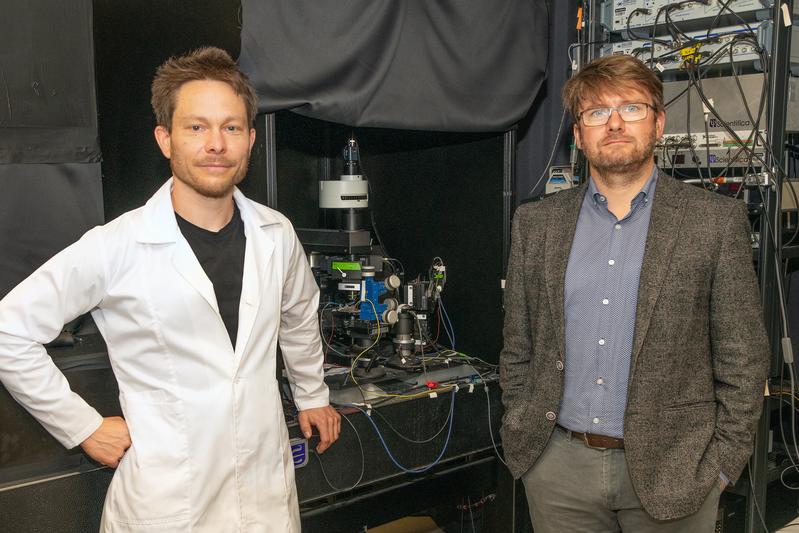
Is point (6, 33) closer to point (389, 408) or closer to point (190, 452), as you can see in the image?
point (190, 452)

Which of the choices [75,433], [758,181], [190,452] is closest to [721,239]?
[758,181]

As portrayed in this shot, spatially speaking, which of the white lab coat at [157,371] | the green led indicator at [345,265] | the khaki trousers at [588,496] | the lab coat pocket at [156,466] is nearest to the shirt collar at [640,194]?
the khaki trousers at [588,496]

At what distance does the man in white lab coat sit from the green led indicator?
3.09 ft

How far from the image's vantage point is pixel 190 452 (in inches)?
72.3

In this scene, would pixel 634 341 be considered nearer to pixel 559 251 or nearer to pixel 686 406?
pixel 686 406

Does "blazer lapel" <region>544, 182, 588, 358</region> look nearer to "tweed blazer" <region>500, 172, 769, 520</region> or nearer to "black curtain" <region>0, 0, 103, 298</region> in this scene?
"tweed blazer" <region>500, 172, 769, 520</region>

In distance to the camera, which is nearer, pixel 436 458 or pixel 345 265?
pixel 436 458

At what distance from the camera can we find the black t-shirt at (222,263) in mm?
1934

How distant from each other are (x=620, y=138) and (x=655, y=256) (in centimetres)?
32

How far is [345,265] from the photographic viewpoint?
2951 mm

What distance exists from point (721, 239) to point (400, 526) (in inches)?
77.9

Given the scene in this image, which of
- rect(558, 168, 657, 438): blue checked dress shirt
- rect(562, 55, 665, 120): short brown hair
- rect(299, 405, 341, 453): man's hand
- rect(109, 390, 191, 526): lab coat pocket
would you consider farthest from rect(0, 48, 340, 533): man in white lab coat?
rect(562, 55, 665, 120): short brown hair

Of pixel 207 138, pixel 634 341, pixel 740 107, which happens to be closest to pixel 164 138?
pixel 207 138

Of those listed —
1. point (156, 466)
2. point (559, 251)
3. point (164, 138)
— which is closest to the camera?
point (156, 466)
